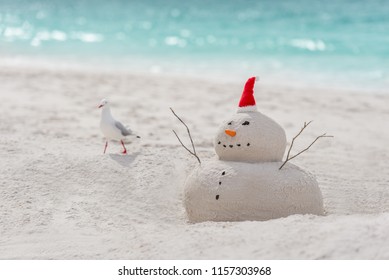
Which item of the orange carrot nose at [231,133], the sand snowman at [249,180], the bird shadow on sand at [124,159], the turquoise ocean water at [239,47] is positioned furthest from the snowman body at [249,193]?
the turquoise ocean water at [239,47]

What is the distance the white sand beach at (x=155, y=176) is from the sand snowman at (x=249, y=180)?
0.29 metres

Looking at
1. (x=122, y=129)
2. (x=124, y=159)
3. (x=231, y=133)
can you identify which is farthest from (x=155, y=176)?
(x=231, y=133)

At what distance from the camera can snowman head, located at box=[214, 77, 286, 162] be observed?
4.52 metres

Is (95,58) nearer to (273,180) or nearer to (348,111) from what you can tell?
(348,111)

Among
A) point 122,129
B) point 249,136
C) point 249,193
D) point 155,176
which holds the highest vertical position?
point 249,136

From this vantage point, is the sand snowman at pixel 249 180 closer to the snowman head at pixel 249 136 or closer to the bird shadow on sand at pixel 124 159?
the snowman head at pixel 249 136

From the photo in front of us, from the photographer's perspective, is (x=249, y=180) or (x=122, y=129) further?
(x=122, y=129)

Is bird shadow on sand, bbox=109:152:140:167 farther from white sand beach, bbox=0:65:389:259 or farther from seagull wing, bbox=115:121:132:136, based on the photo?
seagull wing, bbox=115:121:132:136

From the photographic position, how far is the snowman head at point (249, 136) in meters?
4.52

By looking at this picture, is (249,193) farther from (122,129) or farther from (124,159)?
(122,129)

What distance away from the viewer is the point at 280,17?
3341cm

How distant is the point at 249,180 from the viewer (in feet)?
14.6

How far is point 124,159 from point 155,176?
433 millimetres
